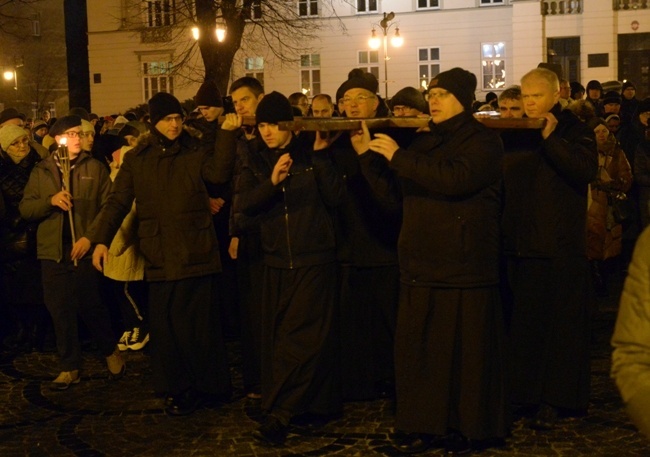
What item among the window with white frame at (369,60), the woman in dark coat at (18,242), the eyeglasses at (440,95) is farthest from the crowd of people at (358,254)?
the window with white frame at (369,60)

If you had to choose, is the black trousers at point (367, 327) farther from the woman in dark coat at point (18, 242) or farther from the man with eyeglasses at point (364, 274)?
the woman in dark coat at point (18, 242)

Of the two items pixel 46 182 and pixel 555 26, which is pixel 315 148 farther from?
pixel 555 26

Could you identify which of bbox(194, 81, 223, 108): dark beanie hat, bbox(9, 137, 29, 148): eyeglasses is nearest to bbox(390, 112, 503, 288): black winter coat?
bbox(194, 81, 223, 108): dark beanie hat

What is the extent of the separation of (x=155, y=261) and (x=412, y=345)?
2090mm

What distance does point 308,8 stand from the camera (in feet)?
151

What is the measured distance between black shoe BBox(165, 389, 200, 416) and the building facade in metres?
32.1

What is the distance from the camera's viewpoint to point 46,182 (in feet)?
28.0

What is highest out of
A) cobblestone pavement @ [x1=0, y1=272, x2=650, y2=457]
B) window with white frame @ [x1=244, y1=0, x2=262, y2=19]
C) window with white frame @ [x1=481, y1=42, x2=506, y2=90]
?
window with white frame @ [x1=244, y1=0, x2=262, y2=19]

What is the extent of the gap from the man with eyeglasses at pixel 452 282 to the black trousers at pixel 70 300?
3.16m

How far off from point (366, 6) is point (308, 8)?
2578 millimetres

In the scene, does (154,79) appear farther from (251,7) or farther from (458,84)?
(458,84)

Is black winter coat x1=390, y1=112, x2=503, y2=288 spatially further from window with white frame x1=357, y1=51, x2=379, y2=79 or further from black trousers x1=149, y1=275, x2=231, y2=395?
window with white frame x1=357, y1=51, x2=379, y2=79

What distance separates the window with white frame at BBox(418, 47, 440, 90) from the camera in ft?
148

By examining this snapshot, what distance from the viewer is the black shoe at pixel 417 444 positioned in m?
6.34
